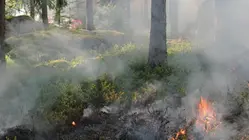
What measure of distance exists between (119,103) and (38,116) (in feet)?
7.11

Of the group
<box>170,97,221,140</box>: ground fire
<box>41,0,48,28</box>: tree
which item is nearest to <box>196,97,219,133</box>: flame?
<box>170,97,221,140</box>: ground fire

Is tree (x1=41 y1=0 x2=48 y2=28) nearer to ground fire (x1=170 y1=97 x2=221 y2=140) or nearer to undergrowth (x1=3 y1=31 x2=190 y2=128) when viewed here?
undergrowth (x1=3 y1=31 x2=190 y2=128)

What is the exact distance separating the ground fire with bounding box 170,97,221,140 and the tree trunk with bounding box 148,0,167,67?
2.76m

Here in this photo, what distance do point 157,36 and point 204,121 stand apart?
4.16 m

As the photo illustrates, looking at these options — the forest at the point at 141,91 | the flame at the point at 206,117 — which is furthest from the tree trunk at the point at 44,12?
the flame at the point at 206,117

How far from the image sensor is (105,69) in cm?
1107

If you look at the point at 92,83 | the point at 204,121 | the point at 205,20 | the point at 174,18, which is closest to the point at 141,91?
the point at 92,83

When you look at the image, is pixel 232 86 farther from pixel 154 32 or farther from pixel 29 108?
pixel 29 108

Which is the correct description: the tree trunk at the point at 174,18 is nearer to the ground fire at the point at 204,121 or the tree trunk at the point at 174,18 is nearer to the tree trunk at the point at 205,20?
the tree trunk at the point at 205,20

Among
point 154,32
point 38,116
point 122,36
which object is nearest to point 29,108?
point 38,116

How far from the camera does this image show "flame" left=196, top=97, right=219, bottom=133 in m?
7.89

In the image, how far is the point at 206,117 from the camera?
817 cm

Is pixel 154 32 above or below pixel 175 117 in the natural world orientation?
above

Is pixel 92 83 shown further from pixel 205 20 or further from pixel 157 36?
pixel 205 20
